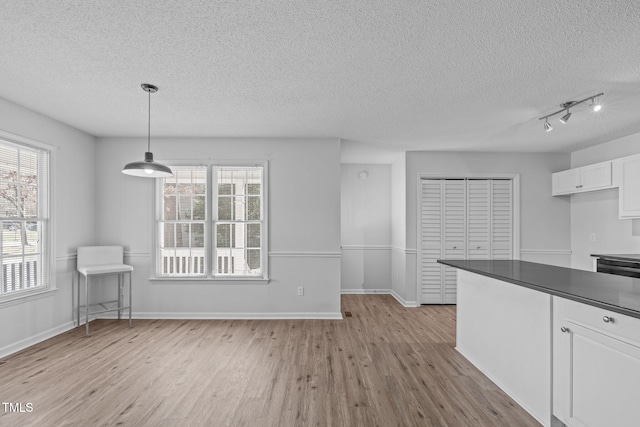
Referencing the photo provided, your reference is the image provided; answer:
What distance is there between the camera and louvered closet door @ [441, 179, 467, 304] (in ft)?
18.7

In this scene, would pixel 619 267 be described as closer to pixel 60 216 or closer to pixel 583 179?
pixel 583 179

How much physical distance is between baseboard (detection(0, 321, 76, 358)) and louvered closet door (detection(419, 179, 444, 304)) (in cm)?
503

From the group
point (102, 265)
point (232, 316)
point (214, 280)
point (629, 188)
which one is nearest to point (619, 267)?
point (629, 188)

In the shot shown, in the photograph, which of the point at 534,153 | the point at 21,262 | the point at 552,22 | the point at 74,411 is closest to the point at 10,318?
the point at 21,262

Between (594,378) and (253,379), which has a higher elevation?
(594,378)

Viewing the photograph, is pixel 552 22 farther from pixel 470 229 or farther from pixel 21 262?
pixel 21 262

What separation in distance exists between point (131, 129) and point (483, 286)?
4.49 m

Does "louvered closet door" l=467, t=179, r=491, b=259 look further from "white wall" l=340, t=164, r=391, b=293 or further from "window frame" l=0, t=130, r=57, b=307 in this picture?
"window frame" l=0, t=130, r=57, b=307

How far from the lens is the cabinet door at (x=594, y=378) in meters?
1.68

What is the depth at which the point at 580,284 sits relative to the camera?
2.20 m

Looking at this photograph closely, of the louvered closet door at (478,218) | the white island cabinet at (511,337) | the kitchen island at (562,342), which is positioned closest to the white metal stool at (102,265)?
the white island cabinet at (511,337)

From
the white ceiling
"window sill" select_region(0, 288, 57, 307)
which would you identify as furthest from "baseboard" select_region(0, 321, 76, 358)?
the white ceiling

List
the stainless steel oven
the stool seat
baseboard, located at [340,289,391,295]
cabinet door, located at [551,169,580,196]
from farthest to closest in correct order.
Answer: baseboard, located at [340,289,391,295], cabinet door, located at [551,169,580,196], the stool seat, the stainless steel oven

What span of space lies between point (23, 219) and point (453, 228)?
5.76m
